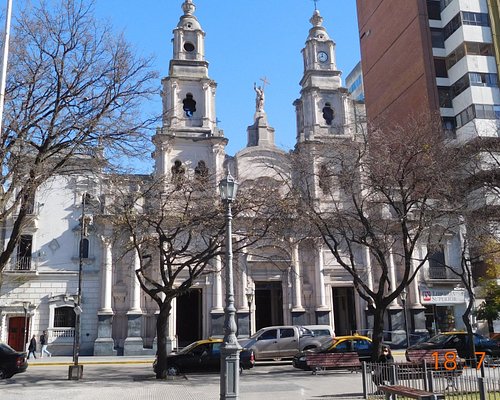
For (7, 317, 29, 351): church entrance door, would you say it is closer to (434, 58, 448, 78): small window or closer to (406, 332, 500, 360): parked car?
(406, 332, 500, 360): parked car

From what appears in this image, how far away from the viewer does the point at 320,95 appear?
42.3 m

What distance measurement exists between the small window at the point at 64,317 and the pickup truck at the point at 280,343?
510 inches

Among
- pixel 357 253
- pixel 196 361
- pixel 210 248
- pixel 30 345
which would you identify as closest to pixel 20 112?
pixel 210 248

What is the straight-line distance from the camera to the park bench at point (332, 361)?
828 inches

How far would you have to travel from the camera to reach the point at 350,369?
2200 cm

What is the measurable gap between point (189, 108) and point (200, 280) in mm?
13093

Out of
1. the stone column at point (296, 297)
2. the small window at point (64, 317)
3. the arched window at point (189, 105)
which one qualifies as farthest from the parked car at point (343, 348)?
the arched window at point (189, 105)

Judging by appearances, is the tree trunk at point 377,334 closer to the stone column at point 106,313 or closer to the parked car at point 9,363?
the parked car at point 9,363

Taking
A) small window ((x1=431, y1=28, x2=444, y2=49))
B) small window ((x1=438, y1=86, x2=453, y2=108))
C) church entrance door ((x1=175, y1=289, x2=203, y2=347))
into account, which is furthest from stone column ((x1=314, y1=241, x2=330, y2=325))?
small window ((x1=431, y1=28, x2=444, y2=49))

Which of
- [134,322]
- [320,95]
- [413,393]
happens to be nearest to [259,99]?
[320,95]

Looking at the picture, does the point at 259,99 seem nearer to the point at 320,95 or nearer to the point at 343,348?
the point at 320,95

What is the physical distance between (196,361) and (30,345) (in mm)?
14927

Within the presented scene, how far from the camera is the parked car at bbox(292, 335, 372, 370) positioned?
22.9m

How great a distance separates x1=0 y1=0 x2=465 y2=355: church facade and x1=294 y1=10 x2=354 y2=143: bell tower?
0.09m
